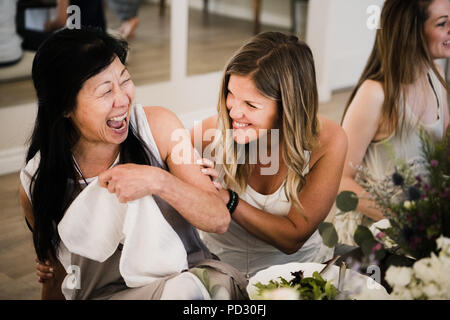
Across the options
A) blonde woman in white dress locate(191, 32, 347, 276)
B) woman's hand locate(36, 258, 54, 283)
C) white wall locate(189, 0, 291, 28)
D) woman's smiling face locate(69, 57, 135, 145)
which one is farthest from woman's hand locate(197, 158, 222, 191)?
white wall locate(189, 0, 291, 28)

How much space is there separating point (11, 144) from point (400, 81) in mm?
2554

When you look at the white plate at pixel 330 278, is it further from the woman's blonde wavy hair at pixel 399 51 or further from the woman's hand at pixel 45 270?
the woman's blonde wavy hair at pixel 399 51

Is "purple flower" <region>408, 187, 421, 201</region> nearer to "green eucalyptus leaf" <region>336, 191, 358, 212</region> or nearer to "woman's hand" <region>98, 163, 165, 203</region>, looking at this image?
"green eucalyptus leaf" <region>336, 191, 358, 212</region>

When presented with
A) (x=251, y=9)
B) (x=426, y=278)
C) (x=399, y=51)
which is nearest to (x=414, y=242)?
(x=426, y=278)

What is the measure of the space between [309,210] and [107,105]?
70 cm

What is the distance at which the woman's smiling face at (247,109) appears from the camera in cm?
172

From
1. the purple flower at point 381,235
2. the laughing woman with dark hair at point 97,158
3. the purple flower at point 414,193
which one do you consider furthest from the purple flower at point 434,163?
the laughing woman with dark hair at point 97,158

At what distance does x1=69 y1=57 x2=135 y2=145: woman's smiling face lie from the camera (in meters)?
1.47

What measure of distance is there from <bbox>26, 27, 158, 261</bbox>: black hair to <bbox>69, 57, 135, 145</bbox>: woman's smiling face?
0.02 m

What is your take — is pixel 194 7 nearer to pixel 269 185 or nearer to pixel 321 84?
pixel 321 84

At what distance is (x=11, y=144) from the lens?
3.72m

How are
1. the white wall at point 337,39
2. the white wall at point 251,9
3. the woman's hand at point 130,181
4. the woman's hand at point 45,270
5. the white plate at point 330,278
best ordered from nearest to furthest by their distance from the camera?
1. the white plate at point 330,278
2. the woman's hand at point 130,181
3. the woman's hand at point 45,270
4. the white wall at point 251,9
5. the white wall at point 337,39

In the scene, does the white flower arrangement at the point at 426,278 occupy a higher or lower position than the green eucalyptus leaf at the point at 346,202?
lower

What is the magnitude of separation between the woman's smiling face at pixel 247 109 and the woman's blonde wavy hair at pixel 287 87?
0.06ft
